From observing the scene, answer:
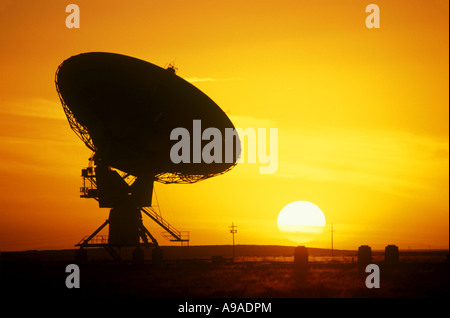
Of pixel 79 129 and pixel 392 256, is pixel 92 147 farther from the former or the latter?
pixel 392 256

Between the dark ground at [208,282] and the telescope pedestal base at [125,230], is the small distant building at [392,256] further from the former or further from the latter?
the telescope pedestal base at [125,230]

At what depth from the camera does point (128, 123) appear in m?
49.0

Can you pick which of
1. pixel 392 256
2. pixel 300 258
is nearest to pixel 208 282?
pixel 300 258

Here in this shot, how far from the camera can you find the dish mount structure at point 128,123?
1854 inches

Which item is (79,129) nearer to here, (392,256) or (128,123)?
(128,123)

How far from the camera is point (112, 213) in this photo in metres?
54.3

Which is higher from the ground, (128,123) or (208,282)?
(128,123)

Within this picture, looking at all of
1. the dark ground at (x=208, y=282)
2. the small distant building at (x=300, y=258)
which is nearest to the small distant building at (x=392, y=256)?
the dark ground at (x=208, y=282)

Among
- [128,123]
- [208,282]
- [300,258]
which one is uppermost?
[128,123]

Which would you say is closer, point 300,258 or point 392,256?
point 300,258
